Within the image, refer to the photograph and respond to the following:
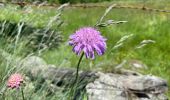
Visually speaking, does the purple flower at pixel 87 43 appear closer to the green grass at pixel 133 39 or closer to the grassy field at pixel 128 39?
the grassy field at pixel 128 39

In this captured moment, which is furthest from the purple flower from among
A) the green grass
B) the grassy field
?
the green grass

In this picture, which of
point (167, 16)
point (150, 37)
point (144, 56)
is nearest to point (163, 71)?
point (144, 56)

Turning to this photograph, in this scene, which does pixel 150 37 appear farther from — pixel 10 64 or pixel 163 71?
pixel 10 64

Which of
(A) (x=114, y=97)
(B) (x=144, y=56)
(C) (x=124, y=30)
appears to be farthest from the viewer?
(C) (x=124, y=30)

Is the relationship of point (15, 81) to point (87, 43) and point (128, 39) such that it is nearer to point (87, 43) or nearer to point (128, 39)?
point (87, 43)

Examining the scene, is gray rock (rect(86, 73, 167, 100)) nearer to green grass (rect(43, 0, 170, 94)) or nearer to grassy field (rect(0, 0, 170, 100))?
grassy field (rect(0, 0, 170, 100))
